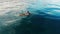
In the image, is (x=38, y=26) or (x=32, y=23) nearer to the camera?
(x=38, y=26)

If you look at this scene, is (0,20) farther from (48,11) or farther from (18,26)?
(48,11)

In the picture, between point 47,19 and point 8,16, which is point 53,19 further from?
point 8,16

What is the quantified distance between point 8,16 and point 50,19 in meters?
3.08

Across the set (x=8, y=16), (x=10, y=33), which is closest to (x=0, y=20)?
(x=8, y=16)

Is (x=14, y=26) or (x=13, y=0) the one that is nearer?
(x=14, y=26)

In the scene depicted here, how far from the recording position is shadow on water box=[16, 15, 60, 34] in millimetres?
7879

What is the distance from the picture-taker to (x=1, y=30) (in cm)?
794

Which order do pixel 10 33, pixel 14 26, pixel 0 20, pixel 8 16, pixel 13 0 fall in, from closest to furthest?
pixel 10 33 < pixel 14 26 < pixel 0 20 < pixel 8 16 < pixel 13 0

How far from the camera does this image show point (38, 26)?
8.64 metres

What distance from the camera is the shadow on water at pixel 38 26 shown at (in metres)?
7.88

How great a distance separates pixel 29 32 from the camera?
25.3 ft

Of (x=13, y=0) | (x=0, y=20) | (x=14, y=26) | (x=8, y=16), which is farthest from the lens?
(x=13, y=0)

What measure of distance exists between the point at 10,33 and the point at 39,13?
4238 mm

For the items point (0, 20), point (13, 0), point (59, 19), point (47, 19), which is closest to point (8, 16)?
point (0, 20)
